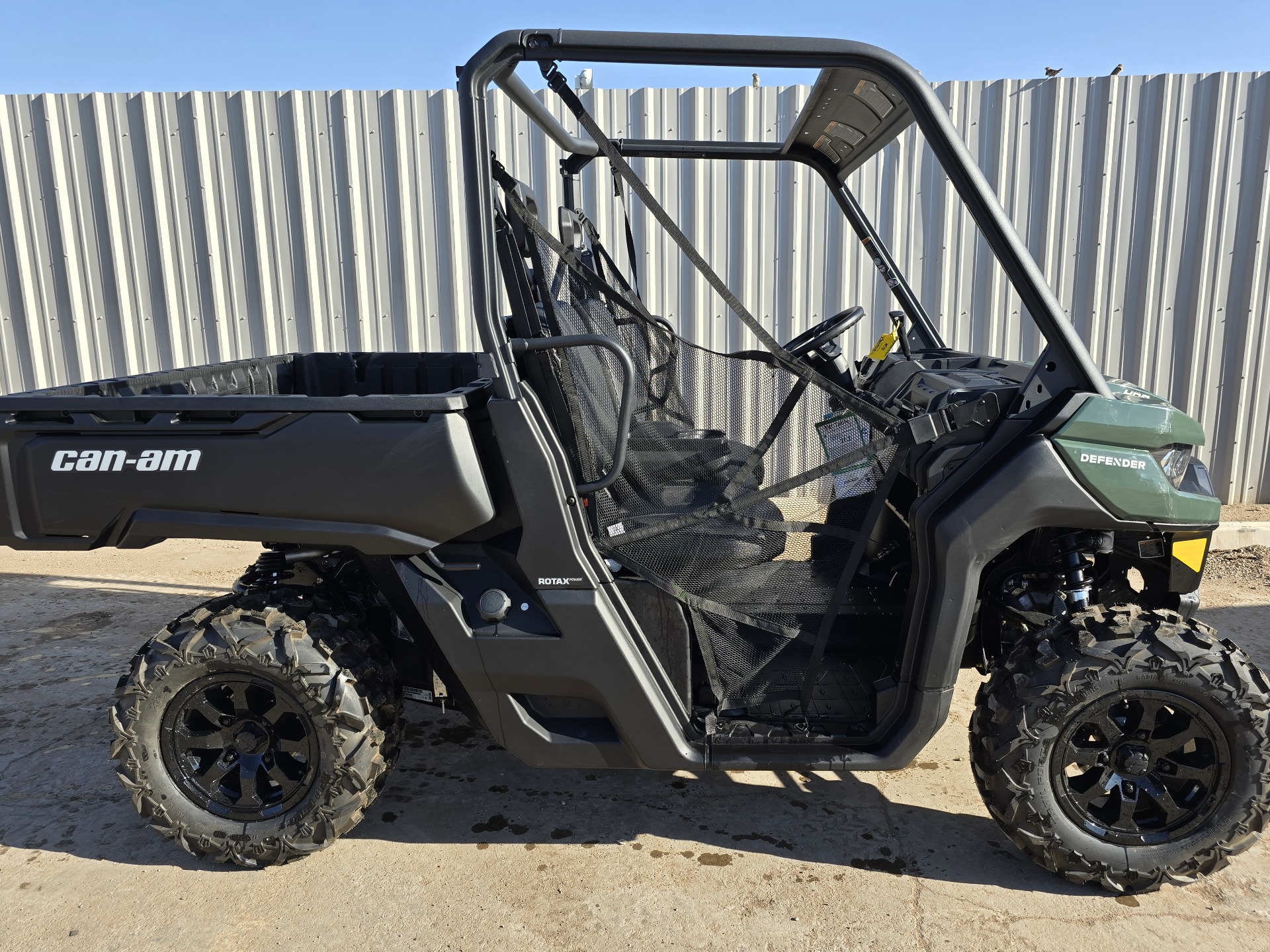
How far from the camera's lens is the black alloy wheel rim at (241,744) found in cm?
251

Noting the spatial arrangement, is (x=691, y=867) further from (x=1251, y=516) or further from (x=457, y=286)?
(x=1251, y=516)

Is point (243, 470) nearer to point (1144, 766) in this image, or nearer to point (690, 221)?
point (1144, 766)

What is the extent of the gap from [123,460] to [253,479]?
0.38 m

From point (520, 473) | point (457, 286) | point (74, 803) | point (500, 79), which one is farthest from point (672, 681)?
point (457, 286)

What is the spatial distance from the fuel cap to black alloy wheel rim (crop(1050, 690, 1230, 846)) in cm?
156

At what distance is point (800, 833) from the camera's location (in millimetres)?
2691

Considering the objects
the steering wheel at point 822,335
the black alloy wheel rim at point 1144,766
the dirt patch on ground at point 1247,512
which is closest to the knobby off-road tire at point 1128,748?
the black alloy wheel rim at point 1144,766

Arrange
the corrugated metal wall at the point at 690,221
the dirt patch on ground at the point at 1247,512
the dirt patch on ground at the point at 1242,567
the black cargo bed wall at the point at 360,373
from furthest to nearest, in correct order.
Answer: the dirt patch on ground at the point at 1247,512, the corrugated metal wall at the point at 690,221, the dirt patch on ground at the point at 1242,567, the black cargo bed wall at the point at 360,373

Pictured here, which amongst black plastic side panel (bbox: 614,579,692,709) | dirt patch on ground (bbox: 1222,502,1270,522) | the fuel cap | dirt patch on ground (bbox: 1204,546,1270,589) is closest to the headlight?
black plastic side panel (bbox: 614,579,692,709)

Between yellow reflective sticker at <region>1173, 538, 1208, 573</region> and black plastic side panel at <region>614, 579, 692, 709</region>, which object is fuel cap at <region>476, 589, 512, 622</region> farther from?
yellow reflective sticker at <region>1173, 538, 1208, 573</region>

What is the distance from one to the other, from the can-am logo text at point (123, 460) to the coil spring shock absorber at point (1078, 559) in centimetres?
247

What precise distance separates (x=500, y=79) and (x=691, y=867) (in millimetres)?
2303

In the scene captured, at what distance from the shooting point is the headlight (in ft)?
7.58

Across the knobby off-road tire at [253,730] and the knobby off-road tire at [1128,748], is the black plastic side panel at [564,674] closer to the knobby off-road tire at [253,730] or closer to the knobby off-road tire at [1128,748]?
the knobby off-road tire at [253,730]
